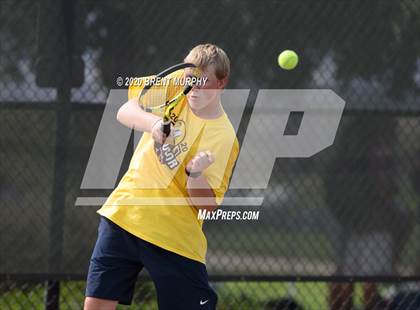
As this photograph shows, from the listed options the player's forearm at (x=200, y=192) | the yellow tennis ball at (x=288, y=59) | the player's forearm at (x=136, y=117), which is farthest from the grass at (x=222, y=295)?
the player's forearm at (x=136, y=117)

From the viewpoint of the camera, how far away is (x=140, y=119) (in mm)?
3334

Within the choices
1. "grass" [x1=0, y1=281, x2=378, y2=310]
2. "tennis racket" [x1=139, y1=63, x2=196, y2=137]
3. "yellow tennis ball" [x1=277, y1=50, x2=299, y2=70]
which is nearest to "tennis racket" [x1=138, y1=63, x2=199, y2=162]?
"tennis racket" [x1=139, y1=63, x2=196, y2=137]

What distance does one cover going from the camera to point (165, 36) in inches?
182

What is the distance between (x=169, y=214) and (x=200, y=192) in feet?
0.57

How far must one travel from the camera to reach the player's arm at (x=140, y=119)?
3.17m

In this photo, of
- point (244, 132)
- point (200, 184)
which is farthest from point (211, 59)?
point (244, 132)

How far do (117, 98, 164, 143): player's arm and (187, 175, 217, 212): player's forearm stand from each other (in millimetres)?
243

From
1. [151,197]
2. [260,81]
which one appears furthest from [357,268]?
[151,197]

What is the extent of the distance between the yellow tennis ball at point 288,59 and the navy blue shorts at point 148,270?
57.2 inches

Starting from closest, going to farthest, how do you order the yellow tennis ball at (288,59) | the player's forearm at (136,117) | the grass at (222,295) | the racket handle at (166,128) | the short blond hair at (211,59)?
Result: the racket handle at (166,128), the player's forearm at (136,117), the short blond hair at (211,59), the yellow tennis ball at (288,59), the grass at (222,295)

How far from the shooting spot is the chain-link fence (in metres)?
4.59

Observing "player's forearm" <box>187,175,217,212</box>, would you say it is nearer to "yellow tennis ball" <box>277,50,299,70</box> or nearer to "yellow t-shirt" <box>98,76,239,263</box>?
"yellow t-shirt" <box>98,76,239,263</box>

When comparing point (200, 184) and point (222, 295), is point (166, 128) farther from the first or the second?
point (222, 295)

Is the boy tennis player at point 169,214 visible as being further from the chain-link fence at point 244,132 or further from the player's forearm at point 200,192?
the chain-link fence at point 244,132
